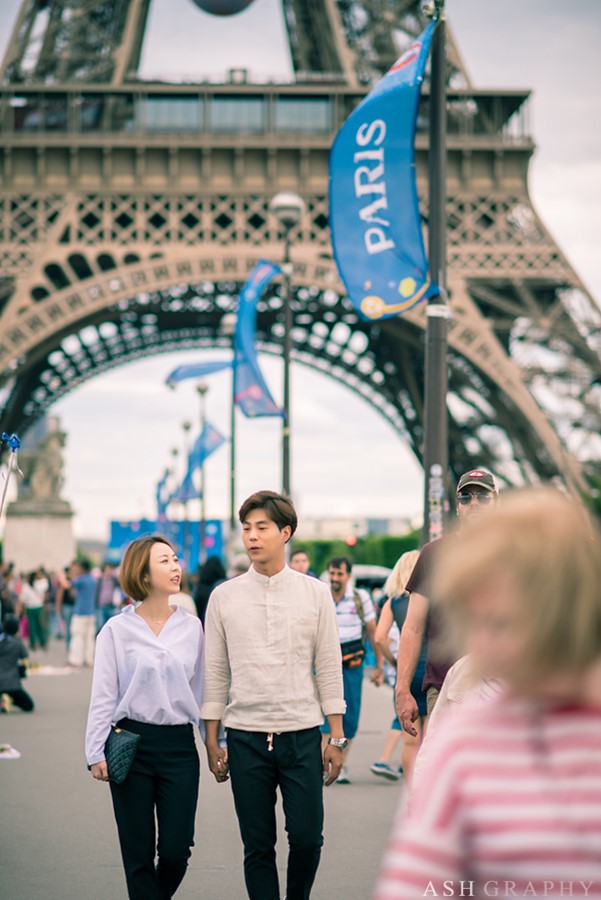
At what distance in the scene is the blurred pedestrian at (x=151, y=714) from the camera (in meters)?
4.93

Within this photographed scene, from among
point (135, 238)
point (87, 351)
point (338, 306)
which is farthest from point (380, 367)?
point (135, 238)

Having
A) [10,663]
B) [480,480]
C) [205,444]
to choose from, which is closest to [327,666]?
[480,480]

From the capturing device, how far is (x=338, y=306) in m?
40.6

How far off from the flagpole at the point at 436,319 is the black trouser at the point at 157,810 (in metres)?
5.23

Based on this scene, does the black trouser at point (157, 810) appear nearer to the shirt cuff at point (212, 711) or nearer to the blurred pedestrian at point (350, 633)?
the shirt cuff at point (212, 711)

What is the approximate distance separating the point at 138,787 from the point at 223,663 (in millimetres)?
524

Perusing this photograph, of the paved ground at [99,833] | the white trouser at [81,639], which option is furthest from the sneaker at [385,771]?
the white trouser at [81,639]

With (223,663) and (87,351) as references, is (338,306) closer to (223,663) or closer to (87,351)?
(87,351)

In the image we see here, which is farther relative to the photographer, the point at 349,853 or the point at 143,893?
the point at 349,853

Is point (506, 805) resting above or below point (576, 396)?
below

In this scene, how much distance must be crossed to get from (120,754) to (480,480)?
1.95 m

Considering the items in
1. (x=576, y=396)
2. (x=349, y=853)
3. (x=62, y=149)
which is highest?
(x=62, y=149)

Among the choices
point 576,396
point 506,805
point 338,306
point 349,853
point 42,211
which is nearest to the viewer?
point 506,805

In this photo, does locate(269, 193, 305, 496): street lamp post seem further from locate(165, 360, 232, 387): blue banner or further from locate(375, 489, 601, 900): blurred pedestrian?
locate(375, 489, 601, 900): blurred pedestrian
